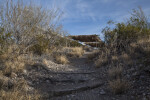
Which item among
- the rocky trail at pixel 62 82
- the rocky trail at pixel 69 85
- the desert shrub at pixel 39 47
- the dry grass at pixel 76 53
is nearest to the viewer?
the rocky trail at pixel 69 85

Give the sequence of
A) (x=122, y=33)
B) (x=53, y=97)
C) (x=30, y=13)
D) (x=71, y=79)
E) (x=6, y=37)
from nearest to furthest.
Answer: (x=53, y=97) → (x=71, y=79) → (x=6, y=37) → (x=30, y=13) → (x=122, y=33)

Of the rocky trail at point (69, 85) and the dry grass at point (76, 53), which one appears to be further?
the dry grass at point (76, 53)

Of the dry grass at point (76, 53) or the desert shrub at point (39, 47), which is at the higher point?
the desert shrub at point (39, 47)

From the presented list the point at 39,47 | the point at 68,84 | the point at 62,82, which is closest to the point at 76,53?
the point at 39,47

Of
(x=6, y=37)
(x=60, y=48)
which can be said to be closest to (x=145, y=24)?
(x=60, y=48)

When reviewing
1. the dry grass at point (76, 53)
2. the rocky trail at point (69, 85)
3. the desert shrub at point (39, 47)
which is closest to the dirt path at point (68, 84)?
the rocky trail at point (69, 85)

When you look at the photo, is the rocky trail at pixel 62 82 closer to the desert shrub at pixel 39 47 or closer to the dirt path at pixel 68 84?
the dirt path at pixel 68 84

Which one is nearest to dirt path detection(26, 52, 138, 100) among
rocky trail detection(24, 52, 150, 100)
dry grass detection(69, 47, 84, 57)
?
rocky trail detection(24, 52, 150, 100)

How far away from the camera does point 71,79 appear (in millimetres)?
5047

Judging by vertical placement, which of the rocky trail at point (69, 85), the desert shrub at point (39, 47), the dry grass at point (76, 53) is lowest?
the rocky trail at point (69, 85)

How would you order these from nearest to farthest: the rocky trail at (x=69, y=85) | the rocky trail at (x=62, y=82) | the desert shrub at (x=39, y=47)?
the rocky trail at (x=69, y=85)
the rocky trail at (x=62, y=82)
the desert shrub at (x=39, y=47)

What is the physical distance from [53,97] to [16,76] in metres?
1.62

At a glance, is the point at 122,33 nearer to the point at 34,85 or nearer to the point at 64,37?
the point at 64,37

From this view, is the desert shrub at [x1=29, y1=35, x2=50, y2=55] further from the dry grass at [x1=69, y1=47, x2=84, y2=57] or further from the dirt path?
the dry grass at [x1=69, y1=47, x2=84, y2=57]
